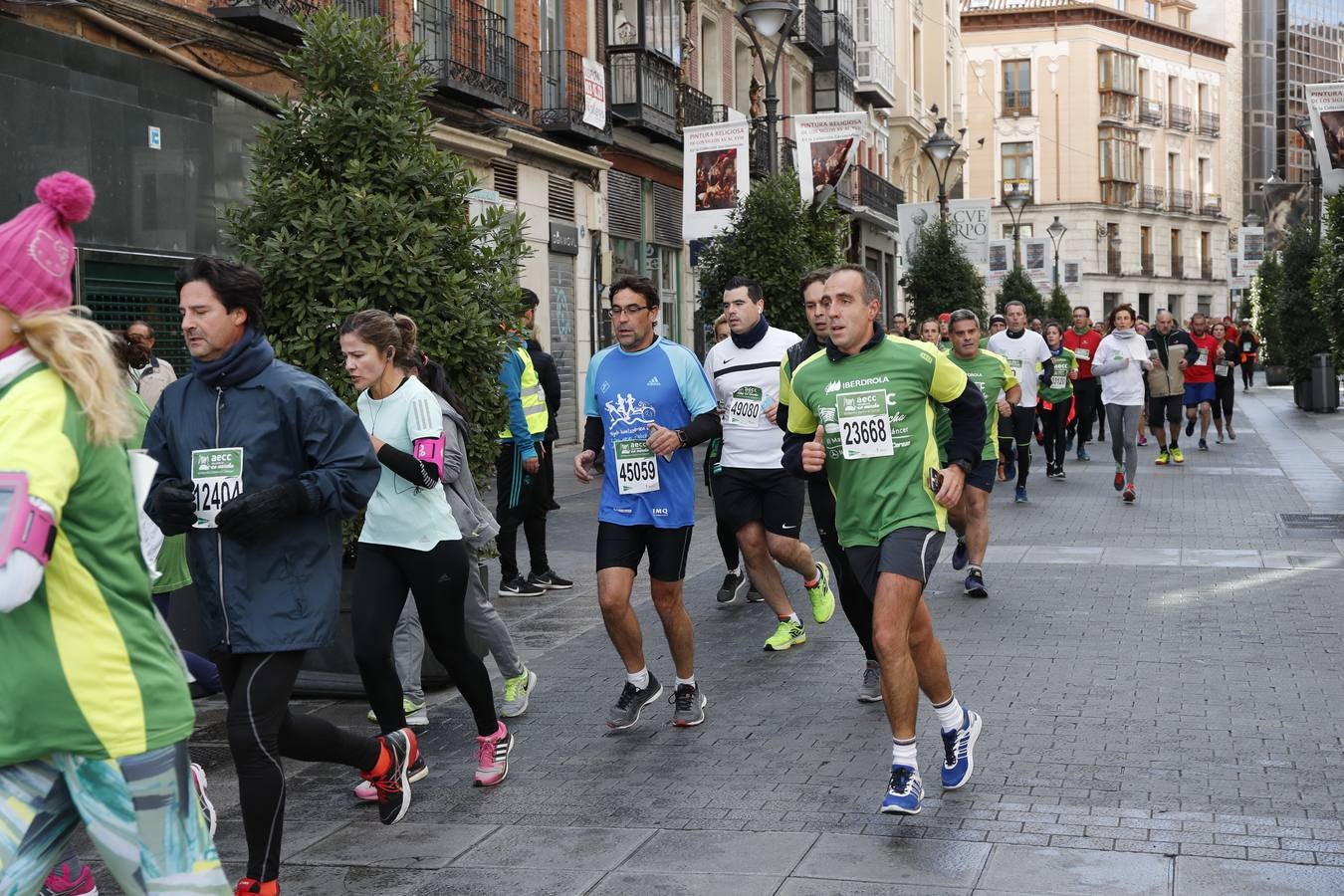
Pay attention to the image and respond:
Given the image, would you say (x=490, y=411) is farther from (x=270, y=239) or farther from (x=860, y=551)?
(x=860, y=551)

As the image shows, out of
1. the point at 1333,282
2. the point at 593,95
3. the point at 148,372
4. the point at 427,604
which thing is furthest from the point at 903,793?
the point at 593,95

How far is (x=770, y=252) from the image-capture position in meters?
19.2

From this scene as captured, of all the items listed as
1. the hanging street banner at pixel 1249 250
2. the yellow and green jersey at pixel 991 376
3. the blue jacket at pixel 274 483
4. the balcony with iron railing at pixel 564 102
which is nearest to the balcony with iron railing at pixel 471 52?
the balcony with iron railing at pixel 564 102

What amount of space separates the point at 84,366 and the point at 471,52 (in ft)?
61.2

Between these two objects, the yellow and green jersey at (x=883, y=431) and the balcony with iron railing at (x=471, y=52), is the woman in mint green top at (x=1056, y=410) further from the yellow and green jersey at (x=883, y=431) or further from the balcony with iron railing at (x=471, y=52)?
the yellow and green jersey at (x=883, y=431)

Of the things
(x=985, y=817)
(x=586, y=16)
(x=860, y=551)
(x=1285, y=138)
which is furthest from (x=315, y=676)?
(x=1285, y=138)

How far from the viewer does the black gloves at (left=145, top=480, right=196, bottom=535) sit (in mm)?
4414

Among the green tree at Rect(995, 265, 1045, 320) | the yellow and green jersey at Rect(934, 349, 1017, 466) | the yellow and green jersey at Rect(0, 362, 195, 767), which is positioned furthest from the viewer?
the green tree at Rect(995, 265, 1045, 320)

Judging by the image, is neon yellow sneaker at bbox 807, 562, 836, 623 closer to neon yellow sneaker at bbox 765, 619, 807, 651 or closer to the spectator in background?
neon yellow sneaker at bbox 765, 619, 807, 651

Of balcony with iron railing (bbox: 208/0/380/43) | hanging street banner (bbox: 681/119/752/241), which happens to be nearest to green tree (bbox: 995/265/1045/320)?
hanging street banner (bbox: 681/119/752/241)

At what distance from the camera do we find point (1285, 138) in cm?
A: 9488

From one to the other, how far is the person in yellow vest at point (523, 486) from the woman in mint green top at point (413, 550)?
471 centimetres

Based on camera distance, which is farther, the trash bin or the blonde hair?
the trash bin

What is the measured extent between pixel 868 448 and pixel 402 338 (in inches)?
71.5
